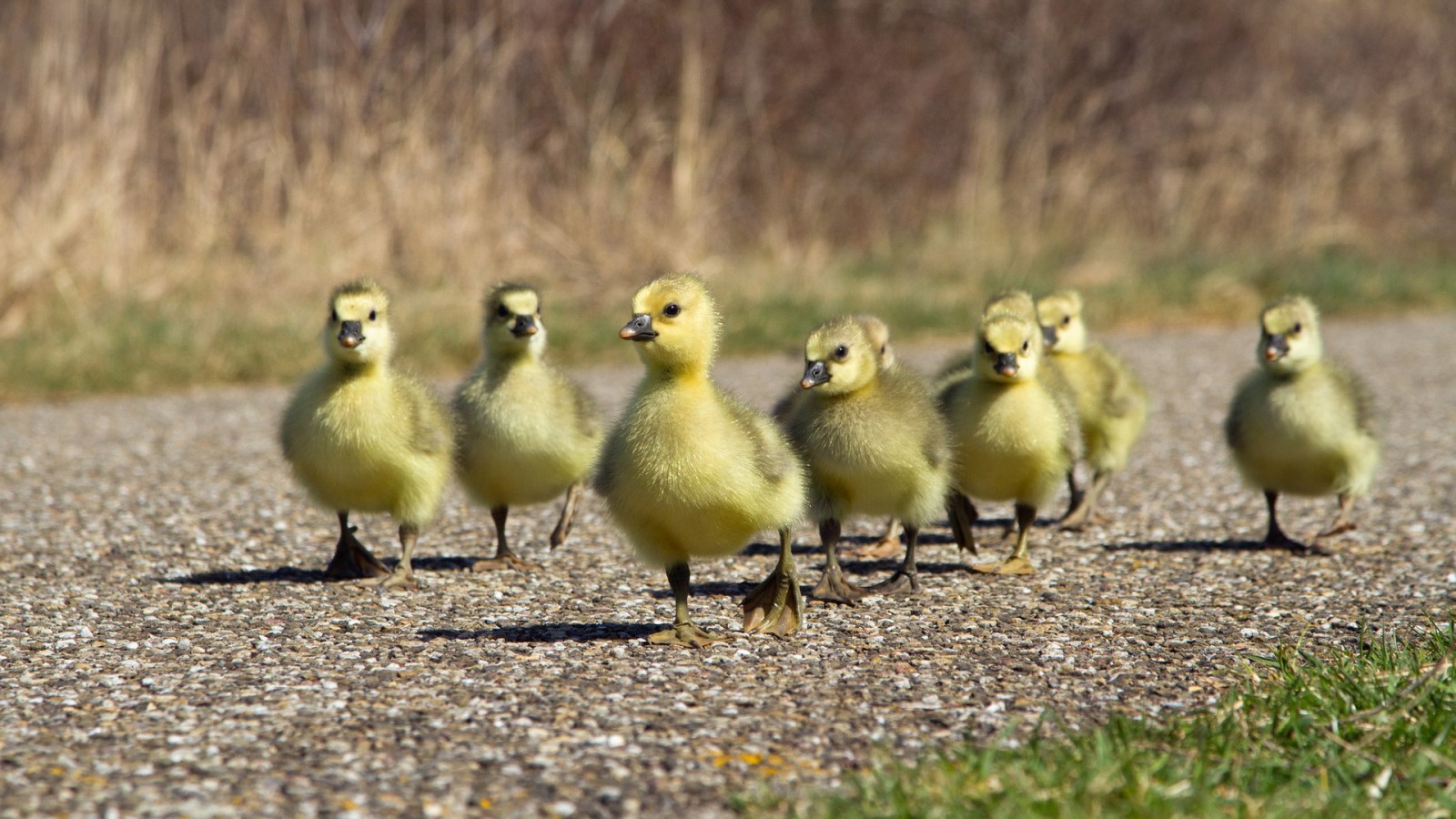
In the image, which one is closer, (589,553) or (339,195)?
(589,553)

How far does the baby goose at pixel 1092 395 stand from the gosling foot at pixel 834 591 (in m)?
1.79

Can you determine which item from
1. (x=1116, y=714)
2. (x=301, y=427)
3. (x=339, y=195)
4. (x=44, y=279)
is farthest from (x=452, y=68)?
(x=1116, y=714)

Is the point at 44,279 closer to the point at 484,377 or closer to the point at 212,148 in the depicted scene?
the point at 212,148

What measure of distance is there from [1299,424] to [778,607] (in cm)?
269

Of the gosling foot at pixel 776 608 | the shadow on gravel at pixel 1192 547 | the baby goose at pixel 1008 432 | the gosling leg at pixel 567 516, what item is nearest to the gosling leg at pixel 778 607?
the gosling foot at pixel 776 608

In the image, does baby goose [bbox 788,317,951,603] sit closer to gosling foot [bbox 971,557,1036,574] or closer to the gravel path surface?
the gravel path surface

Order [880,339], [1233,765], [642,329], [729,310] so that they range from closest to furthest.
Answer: [1233,765], [642,329], [880,339], [729,310]

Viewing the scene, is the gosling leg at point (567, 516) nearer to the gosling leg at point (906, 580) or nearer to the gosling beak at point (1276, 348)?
the gosling leg at point (906, 580)

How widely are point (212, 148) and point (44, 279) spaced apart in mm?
2275

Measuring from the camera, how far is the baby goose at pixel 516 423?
246 inches

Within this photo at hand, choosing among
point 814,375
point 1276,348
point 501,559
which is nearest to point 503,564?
point 501,559

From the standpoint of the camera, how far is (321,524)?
721cm

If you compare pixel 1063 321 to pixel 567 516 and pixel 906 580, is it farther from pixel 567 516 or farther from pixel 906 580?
pixel 567 516

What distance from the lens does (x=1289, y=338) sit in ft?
21.7
